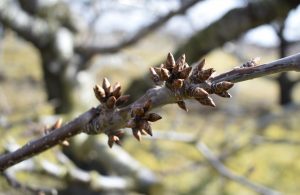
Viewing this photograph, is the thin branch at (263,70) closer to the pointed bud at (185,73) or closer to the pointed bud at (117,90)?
the pointed bud at (185,73)

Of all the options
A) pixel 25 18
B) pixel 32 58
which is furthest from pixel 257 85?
pixel 25 18

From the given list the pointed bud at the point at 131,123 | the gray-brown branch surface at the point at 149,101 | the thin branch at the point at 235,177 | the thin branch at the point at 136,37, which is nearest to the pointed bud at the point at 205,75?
the gray-brown branch surface at the point at 149,101

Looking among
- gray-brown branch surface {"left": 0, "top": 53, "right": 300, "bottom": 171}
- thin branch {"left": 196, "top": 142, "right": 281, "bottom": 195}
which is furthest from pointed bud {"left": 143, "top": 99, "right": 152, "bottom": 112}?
thin branch {"left": 196, "top": 142, "right": 281, "bottom": 195}

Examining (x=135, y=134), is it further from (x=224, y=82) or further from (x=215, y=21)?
(x=215, y=21)

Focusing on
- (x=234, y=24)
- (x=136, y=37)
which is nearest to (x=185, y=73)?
(x=234, y=24)

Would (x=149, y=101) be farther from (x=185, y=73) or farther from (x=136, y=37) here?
(x=136, y=37)

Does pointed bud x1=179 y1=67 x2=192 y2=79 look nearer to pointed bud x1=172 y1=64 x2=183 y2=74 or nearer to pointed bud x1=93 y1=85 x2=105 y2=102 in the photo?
pointed bud x1=172 y1=64 x2=183 y2=74
